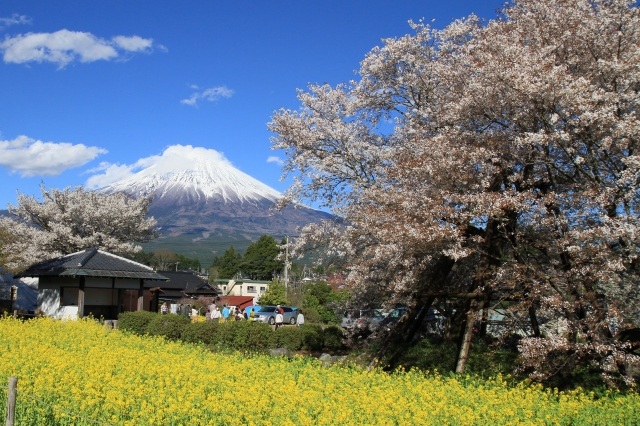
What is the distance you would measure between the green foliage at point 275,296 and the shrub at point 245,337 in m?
29.4

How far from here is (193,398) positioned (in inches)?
Answer: 290

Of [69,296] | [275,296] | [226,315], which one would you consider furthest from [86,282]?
[275,296]

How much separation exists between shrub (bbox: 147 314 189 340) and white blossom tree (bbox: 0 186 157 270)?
12082mm

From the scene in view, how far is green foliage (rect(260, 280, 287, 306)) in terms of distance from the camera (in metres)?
47.8

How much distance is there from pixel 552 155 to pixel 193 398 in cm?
882

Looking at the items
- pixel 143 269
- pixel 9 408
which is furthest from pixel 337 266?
pixel 143 269

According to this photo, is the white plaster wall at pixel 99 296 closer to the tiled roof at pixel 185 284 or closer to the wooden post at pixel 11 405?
the wooden post at pixel 11 405

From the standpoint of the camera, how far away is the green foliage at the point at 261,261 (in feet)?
272

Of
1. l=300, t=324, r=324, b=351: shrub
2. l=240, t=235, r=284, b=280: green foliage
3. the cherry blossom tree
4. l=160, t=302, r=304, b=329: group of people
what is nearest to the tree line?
l=240, t=235, r=284, b=280: green foliage

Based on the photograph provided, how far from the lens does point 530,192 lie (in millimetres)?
10727

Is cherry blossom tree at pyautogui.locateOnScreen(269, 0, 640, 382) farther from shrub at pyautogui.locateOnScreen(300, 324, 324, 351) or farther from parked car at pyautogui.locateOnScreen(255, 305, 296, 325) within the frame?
parked car at pyautogui.locateOnScreen(255, 305, 296, 325)

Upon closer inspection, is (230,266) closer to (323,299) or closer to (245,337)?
(323,299)

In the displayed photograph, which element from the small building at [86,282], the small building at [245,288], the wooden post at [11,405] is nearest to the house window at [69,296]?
the small building at [86,282]

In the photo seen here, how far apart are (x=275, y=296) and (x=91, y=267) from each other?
2560 cm
